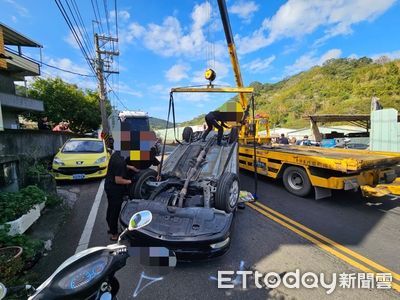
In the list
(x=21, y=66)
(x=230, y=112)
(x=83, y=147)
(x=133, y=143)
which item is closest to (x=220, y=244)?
(x=133, y=143)

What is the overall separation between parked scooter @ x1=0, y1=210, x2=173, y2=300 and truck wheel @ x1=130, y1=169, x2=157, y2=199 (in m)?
2.74

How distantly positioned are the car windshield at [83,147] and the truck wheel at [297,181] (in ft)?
21.2

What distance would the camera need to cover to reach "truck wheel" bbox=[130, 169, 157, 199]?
462 cm

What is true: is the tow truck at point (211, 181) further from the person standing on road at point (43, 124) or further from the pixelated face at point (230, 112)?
the person standing on road at point (43, 124)

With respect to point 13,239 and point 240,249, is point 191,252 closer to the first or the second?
point 240,249

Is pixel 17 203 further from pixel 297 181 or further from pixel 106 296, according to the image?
pixel 297 181

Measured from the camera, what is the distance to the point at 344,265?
332 centimetres

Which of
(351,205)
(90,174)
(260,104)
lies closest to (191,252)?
(351,205)

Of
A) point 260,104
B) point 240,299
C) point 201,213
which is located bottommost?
point 240,299

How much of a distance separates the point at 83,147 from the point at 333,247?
27.4ft

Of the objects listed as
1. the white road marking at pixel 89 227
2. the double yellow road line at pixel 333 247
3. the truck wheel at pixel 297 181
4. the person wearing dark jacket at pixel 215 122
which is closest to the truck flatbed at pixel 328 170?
the truck wheel at pixel 297 181

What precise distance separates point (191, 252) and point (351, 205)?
4517mm

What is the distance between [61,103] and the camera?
74.7 ft

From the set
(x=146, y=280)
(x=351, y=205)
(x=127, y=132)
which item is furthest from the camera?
(x=351, y=205)
